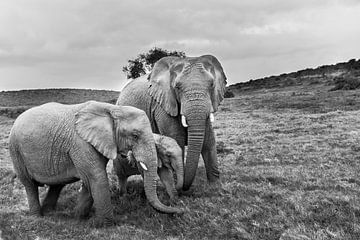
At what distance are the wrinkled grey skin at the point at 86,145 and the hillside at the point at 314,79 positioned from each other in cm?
3164

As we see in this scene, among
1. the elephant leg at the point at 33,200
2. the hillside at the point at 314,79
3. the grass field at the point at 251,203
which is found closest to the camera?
the grass field at the point at 251,203

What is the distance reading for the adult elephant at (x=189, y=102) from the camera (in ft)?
32.4

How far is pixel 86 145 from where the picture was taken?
9086mm

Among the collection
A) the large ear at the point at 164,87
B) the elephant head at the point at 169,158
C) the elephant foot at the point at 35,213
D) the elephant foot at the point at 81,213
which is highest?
the large ear at the point at 164,87

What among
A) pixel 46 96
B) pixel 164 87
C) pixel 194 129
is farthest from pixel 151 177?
pixel 46 96

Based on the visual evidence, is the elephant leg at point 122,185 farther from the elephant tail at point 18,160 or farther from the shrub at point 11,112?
the shrub at point 11,112

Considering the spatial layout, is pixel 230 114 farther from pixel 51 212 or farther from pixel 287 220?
pixel 287 220

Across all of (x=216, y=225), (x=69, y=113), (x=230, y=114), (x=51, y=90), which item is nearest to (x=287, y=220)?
(x=216, y=225)

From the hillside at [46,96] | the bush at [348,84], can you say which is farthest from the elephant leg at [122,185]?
the hillside at [46,96]

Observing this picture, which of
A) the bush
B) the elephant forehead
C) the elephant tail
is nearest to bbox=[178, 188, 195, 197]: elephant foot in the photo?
the elephant forehead

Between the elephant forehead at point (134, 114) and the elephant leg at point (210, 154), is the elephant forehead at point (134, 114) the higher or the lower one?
the higher one

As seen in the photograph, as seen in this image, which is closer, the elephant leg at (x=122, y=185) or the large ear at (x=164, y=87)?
the large ear at (x=164, y=87)

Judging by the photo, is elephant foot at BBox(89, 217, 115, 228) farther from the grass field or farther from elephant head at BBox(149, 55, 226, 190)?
elephant head at BBox(149, 55, 226, 190)

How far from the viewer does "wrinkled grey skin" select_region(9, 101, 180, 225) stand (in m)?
8.90
